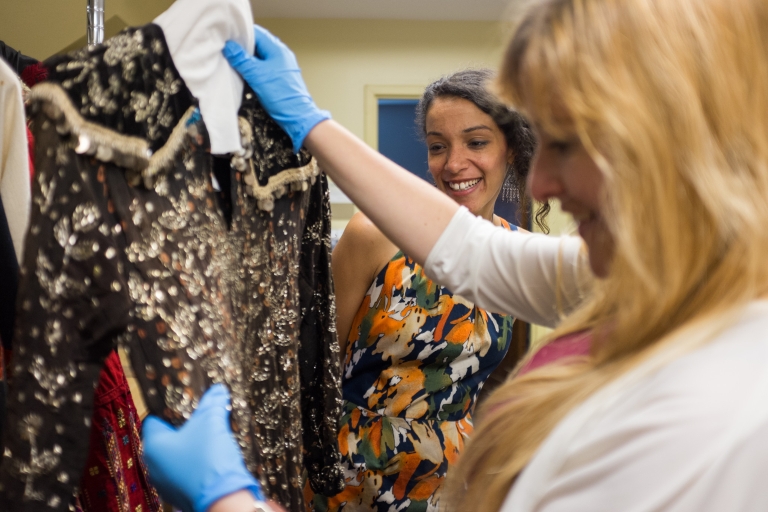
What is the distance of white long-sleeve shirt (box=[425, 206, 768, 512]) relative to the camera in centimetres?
55

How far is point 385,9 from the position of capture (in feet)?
13.4

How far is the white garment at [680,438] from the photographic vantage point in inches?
21.6

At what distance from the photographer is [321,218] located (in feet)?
3.82

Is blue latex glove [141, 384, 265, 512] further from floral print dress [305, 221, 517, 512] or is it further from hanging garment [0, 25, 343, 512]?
floral print dress [305, 221, 517, 512]

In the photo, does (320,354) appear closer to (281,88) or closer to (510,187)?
(281,88)

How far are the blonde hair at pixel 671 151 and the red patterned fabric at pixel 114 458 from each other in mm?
673

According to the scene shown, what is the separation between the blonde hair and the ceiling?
350cm

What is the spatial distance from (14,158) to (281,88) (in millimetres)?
422

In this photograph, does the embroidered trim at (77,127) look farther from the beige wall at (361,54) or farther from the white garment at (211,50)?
the beige wall at (361,54)

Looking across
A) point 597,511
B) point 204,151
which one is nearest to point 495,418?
point 597,511

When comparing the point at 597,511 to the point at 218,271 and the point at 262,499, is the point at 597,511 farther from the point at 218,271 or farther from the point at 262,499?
the point at 218,271

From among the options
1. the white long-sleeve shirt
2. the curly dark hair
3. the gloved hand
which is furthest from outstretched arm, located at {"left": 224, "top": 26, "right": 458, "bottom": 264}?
the curly dark hair

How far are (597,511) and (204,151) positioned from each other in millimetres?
658

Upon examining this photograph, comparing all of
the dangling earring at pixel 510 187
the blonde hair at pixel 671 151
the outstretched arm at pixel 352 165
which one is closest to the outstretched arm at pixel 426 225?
the outstretched arm at pixel 352 165
